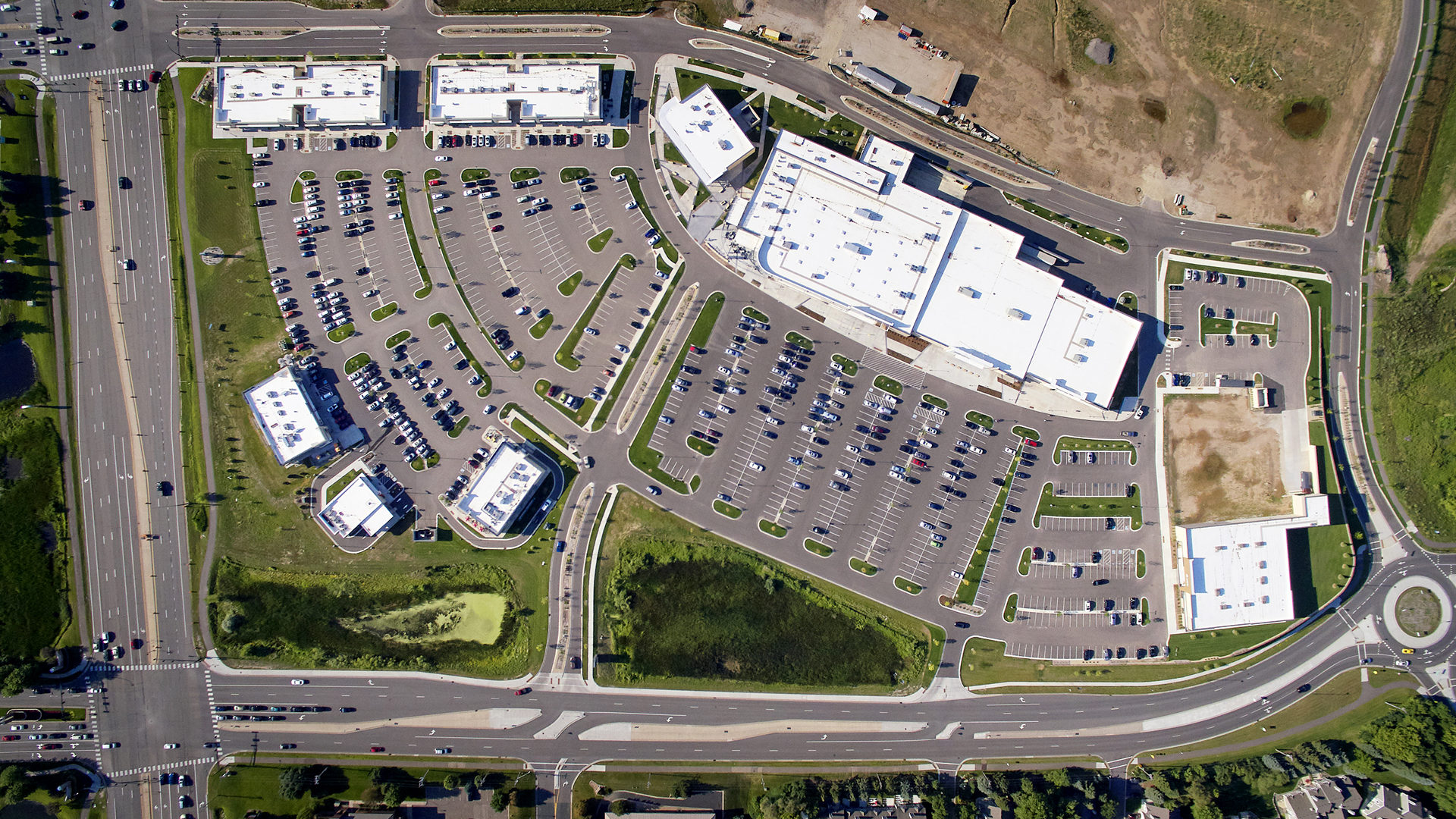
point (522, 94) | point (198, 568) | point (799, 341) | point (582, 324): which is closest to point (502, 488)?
point (582, 324)

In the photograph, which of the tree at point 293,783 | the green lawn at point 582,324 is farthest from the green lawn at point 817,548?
the tree at point 293,783

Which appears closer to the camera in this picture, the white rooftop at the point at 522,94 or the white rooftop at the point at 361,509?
the white rooftop at the point at 361,509

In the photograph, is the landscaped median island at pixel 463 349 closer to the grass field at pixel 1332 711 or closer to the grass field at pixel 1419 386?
the grass field at pixel 1332 711

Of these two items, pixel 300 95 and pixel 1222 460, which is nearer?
pixel 300 95

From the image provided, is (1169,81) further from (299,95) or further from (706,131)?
(299,95)

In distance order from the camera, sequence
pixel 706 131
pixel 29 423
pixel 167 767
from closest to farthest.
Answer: pixel 706 131
pixel 29 423
pixel 167 767

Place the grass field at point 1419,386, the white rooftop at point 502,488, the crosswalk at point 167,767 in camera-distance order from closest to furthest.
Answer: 1. the white rooftop at point 502,488
2. the crosswalk at point 167,767
3. the grass field at point 1419,386

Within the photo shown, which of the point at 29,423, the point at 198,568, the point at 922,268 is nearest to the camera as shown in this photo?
the point at 922,268

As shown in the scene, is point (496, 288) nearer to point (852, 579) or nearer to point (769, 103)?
point (769, 103)
